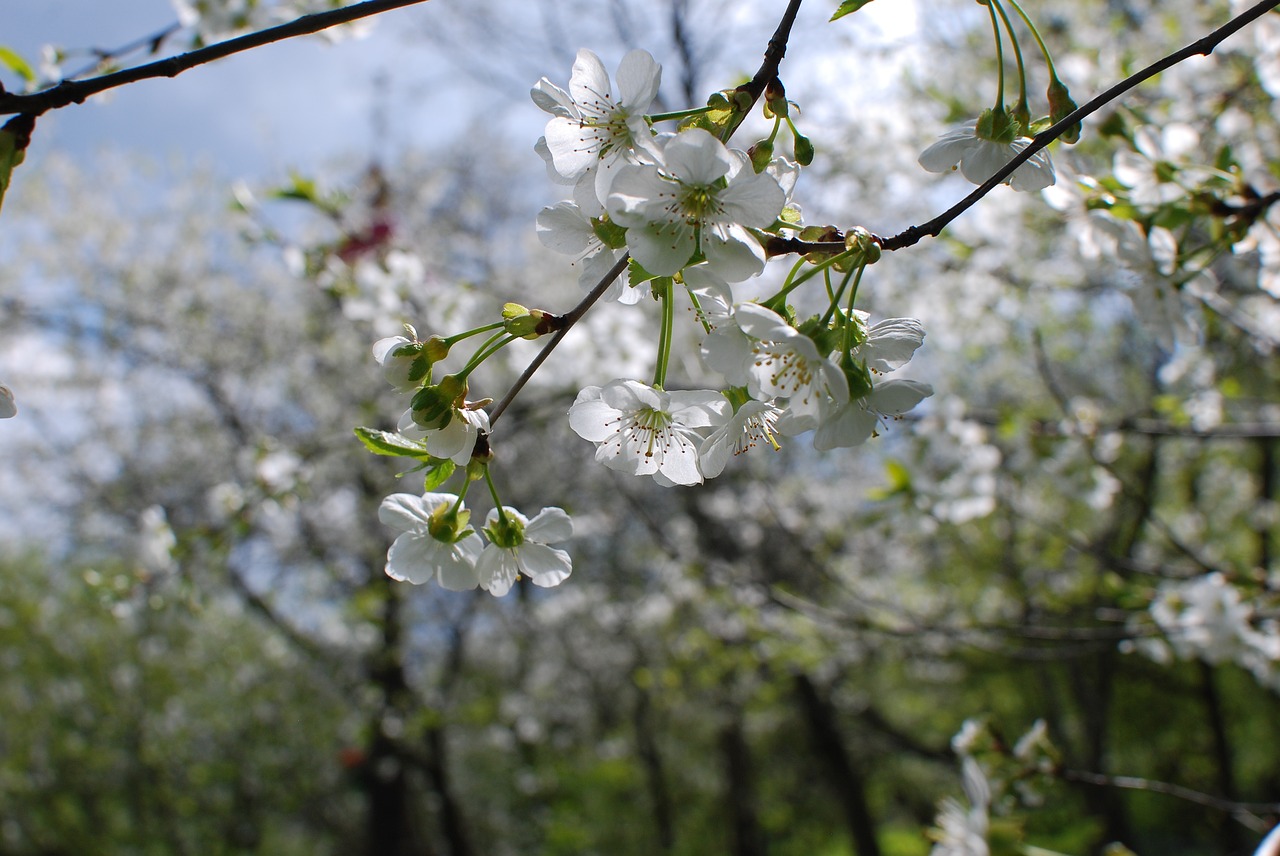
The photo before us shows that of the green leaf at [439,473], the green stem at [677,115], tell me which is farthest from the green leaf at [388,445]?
the green stem at [677,115]

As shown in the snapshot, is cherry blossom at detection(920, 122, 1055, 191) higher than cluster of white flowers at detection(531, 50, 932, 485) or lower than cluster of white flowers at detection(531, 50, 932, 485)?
higher

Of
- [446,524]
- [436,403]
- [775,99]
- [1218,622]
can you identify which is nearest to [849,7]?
[775,99]

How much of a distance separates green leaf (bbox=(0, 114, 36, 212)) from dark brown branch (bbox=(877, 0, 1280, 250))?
0.64 m

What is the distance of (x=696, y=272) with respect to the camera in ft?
2.08

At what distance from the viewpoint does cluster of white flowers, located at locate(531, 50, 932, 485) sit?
24.4 inches

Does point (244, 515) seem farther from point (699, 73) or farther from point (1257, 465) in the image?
point (1257, 465)

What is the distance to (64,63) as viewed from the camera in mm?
1979

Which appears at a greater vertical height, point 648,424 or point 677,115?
point 677,115

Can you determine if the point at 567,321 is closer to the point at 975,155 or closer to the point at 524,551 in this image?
the point at 524,551

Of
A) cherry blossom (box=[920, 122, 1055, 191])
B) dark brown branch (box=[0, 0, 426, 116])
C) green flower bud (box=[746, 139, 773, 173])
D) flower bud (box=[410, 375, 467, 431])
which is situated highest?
cherry blossom (box=[920, 122, 1055, 191])

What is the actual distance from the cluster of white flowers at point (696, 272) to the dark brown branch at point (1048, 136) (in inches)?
3.8

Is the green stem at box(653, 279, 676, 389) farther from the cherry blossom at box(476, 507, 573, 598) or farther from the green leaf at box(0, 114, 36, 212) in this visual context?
the green leaf at box(0, 114, 36, 212)

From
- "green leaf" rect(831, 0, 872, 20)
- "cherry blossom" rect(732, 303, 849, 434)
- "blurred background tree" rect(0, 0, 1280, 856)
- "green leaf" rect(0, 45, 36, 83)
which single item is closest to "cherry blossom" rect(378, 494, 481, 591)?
"cherry blossom" rect(732, 303, 849, 434)

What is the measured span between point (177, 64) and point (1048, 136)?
26.1 inches
